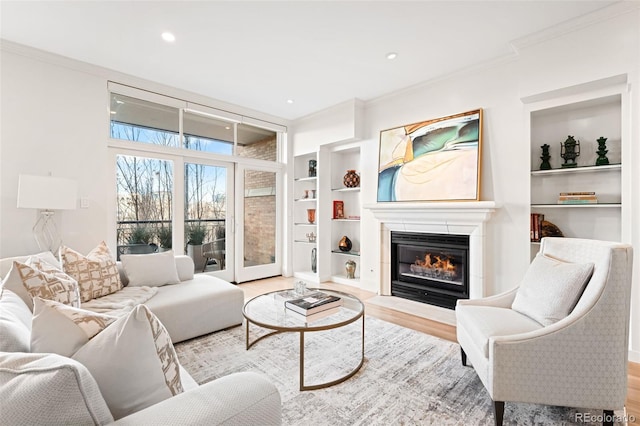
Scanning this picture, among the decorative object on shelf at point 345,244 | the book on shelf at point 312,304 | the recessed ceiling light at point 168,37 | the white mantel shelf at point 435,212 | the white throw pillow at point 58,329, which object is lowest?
the book on shelf at point 312,304

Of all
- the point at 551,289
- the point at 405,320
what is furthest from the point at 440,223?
the point at 551,289

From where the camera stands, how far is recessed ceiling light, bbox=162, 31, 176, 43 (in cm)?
274

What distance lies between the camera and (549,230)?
9.80ft

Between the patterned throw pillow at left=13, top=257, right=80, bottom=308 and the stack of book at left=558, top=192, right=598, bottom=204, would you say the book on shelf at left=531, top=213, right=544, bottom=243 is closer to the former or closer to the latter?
the stack of book at left=558, top=192, right=598, bottom=204

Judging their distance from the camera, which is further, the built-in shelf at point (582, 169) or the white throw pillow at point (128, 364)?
the built-in shelf at point (582, 169)

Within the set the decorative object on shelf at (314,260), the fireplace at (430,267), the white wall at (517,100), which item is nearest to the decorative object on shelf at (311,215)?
the decorative object on shelf at (314,260)

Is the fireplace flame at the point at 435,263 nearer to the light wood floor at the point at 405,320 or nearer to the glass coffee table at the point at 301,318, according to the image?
the light wood floor at the point at 405,320

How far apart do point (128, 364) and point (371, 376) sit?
170cm

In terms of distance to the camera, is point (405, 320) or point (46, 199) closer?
point (46, 199)

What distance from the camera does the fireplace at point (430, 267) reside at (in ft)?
11.6

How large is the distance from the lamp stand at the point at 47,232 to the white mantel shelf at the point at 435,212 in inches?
139

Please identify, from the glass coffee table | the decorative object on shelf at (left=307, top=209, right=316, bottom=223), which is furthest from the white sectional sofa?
the decorative object on shelf at (left=307, top=209, right=316, bottom=223)

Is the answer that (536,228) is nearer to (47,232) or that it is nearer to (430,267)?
(430,267)

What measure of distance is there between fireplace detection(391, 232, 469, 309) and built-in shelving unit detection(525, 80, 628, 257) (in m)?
0.77
